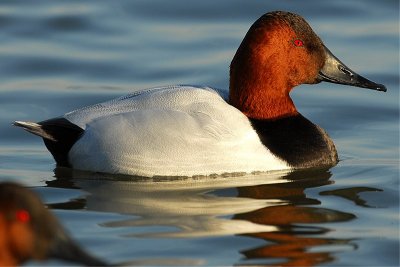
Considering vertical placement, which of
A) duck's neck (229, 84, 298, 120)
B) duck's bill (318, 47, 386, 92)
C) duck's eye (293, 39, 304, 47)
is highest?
duck's eye (293, 39, 304, 47)

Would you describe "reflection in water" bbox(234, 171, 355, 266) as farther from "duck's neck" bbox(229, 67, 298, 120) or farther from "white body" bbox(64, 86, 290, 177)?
"duck's neck" bbox(229, 67, 298, 120)

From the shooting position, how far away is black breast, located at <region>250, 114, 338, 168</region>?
8750 millimetres

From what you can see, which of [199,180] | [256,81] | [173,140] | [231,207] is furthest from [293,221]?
[256,81]

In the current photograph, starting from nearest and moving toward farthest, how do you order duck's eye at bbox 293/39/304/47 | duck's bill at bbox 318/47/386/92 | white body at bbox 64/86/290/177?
white body at bbox 64/86/290/177 → duck's eye at bbox 293/39/304/47 → duck's bill at bbox 318/47/386/92

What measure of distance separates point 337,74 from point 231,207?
189 cm

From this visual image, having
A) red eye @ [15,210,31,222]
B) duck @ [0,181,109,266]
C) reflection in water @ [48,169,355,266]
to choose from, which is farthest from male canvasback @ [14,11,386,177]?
red eye @ [15,210,31,222]

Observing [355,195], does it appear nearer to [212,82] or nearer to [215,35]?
[212,82]

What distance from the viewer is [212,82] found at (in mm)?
11625

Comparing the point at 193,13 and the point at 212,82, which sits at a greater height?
the point at 193,13

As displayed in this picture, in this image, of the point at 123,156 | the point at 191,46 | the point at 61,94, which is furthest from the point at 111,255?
the point at 191,46

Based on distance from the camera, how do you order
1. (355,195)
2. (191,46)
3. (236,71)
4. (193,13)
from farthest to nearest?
(193,13)
(191,46)
(236,71)
(355,195)

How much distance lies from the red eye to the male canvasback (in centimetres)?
341

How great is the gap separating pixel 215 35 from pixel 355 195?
5.01m

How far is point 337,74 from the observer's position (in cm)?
938
